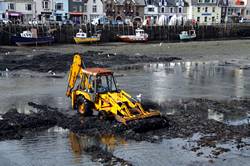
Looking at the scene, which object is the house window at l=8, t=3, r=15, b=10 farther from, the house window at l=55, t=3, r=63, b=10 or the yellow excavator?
the yellow excavator

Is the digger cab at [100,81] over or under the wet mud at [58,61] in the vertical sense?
over

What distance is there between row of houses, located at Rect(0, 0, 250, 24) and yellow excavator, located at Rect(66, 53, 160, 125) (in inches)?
2280

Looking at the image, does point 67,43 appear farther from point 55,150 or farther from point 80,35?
point 55,150

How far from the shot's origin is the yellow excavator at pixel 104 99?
16375 mm

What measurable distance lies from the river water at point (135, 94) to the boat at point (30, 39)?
23.4m

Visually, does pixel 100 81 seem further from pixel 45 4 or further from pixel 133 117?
pixel 45 4

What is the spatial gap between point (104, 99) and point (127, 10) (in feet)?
245

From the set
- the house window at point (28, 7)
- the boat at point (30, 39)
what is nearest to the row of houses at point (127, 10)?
the house window at point (28, 7)

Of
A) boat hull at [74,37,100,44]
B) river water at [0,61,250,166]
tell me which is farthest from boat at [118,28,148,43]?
river water at [0,61,250,166]

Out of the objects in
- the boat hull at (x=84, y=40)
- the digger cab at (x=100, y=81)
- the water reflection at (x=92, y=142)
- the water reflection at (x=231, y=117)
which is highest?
the boat hull at (x=84, y=40)

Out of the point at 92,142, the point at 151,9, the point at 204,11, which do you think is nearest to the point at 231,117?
the point at 92,142

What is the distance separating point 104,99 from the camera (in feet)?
56.2

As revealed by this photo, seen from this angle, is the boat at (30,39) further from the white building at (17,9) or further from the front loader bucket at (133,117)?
the front loader bucket at (133,117)

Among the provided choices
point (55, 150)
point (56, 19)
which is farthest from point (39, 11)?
point (55, 150)
